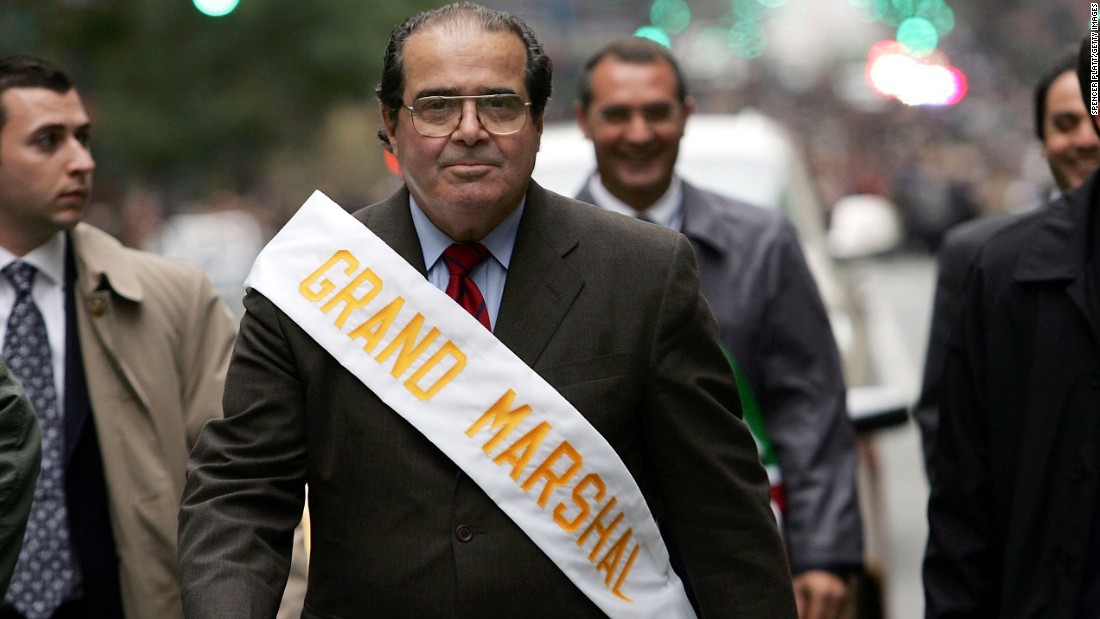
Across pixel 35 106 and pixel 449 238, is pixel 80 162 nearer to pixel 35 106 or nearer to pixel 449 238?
pixel 35 106

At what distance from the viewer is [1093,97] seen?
155 inches

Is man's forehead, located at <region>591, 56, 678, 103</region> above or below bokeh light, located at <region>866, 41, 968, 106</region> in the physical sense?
above

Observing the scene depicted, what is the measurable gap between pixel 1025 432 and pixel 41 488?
7.66ft

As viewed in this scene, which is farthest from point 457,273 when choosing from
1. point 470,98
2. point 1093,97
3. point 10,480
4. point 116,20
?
point 116,20

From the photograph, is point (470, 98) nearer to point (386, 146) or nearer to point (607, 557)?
point (386, 146)

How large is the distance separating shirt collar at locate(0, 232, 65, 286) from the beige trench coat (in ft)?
0.16

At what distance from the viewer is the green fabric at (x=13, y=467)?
366 cm

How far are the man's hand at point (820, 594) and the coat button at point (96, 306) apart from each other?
200 cm

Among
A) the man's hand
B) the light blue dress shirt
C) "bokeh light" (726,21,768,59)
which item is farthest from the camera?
"bokeh light" (726,21,768,59)

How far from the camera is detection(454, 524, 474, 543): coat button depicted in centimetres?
340

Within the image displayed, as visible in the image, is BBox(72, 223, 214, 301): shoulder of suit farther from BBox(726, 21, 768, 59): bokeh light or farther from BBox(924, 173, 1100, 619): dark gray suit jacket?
BBox(726, 21, 768, 59): bokeh light

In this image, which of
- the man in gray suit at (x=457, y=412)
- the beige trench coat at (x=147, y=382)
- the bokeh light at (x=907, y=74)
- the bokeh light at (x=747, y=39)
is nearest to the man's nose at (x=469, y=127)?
the man in gray suit at (x=457, y=412)

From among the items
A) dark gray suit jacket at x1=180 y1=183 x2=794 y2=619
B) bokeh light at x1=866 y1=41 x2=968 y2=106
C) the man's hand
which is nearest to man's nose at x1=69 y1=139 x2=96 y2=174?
dark gray suit jacket at x1=180 y1=183 x2=794 y2=619

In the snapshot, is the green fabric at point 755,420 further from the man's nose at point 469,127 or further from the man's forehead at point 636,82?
the man's nose at point 469,127
